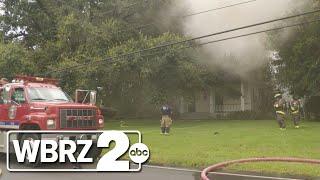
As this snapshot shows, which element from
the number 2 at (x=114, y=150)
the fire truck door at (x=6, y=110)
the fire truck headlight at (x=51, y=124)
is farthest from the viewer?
the fire truck door at (x=6, y=110)

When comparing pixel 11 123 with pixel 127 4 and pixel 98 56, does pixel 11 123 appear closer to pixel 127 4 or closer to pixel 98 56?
pixel 98 56

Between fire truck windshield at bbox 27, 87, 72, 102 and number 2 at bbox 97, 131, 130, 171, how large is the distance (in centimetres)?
299

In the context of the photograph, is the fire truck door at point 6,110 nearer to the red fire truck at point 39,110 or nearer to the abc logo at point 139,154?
the red fire truck at point 39,110

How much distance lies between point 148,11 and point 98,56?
16.0ft

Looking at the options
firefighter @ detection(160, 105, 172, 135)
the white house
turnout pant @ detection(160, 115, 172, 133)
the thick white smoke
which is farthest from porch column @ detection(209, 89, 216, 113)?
turnout pant @ detection(160, 115, 172, 133)

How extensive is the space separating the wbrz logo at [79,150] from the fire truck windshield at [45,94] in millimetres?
1241

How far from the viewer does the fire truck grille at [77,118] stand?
1384 cm

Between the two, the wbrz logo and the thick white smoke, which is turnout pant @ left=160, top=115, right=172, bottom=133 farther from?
the wbrz logo

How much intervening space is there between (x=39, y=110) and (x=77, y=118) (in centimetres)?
102

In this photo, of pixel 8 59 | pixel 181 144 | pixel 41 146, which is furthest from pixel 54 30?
pixel 41 146

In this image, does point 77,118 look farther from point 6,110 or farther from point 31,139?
point 6,110

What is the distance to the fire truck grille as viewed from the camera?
1384cm

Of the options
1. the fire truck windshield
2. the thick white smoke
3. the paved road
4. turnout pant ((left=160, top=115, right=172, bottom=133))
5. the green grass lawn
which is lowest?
the paved road

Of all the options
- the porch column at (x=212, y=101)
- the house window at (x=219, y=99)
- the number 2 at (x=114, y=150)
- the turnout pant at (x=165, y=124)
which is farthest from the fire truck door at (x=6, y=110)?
the house window at (x=219, y=99)
